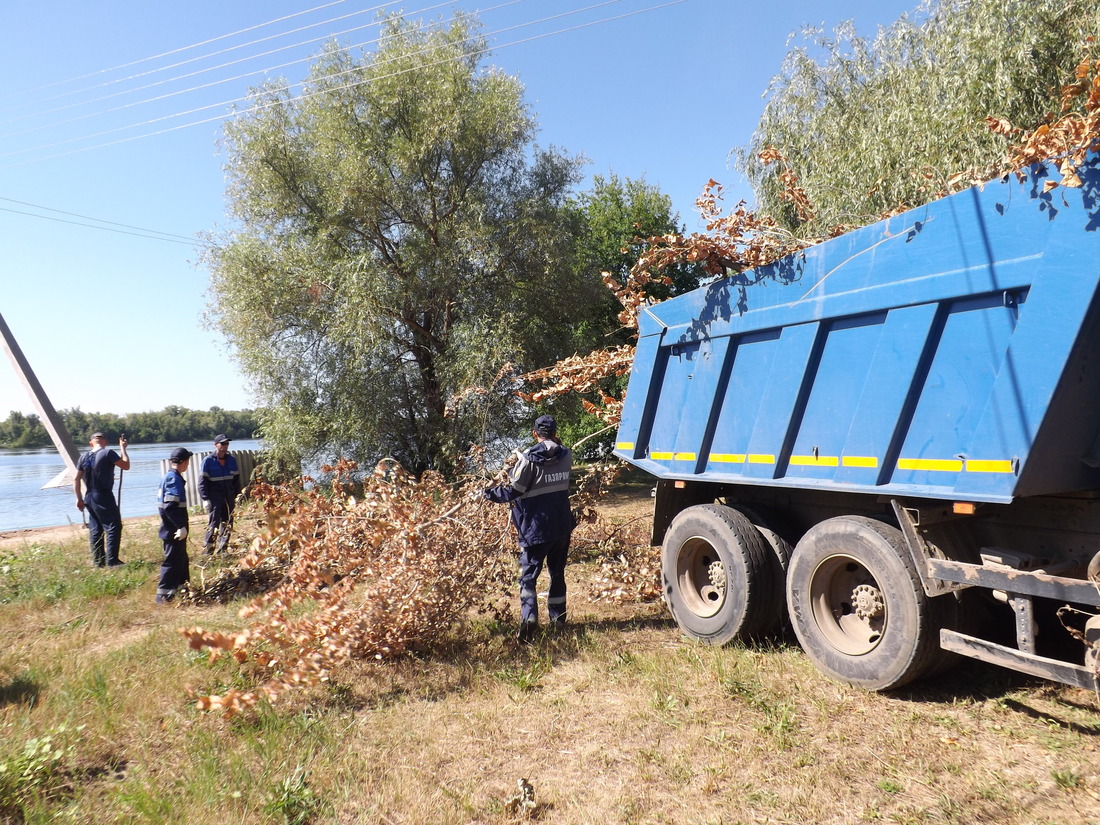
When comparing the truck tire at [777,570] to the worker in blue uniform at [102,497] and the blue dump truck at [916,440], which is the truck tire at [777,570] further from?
the worker in blue uniform at [102,497]

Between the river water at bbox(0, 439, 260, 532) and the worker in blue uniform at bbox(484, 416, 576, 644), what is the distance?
6.46 m

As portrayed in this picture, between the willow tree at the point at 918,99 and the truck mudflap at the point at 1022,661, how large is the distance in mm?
4893

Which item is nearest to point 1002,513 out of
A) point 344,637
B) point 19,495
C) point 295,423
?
point 344,637

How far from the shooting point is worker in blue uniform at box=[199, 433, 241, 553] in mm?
8656

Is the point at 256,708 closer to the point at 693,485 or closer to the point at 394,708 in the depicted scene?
the point at 394,708

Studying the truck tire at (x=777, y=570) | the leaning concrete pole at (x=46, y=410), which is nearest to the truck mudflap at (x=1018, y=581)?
the truck tire at (x=777, y=570)

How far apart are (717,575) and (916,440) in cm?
211

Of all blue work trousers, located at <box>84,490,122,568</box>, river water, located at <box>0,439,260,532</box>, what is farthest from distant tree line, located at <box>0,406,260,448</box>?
blue work trousers, located at <box>84,490,122,568</box>

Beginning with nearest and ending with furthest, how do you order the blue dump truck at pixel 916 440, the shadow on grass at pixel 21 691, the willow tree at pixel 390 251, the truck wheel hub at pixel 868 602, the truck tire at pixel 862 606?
the blue dump truck at pixel 916 440, the truck tire at pixel 862 606, the truck wheel hub at pixel 868 602, the shadow on grass at pixel 21 691, the willow tree at pixel 390 251

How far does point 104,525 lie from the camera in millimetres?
8969

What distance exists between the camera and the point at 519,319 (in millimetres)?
15102

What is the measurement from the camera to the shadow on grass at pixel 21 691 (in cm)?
470

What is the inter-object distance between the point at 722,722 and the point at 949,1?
10.9 m

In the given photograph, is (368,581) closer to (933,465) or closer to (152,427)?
(933,465)
